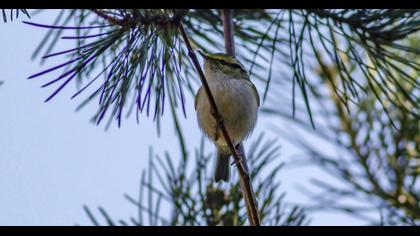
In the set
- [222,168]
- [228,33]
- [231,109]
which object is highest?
[228,33]

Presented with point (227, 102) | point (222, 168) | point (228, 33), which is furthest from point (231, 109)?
point (228, 33)

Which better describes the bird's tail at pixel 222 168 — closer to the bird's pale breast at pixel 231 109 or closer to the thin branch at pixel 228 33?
the bird's pale breast at pixel 231 109

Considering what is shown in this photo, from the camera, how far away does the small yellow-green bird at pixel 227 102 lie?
2984 millimetres

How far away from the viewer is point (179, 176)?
2852 millimetres

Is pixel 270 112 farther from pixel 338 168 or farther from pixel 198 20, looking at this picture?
pixel 198 20

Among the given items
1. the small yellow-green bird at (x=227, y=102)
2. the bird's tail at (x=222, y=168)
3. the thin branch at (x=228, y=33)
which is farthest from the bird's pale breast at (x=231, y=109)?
the thin branch at (x=228, y=33)

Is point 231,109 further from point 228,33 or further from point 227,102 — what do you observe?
point 228,33

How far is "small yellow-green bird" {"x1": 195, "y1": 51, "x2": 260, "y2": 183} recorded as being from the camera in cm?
298

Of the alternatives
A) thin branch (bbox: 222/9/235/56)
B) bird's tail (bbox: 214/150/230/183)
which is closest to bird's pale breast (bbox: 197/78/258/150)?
bird's tail (bbox: 214/150/230/183)

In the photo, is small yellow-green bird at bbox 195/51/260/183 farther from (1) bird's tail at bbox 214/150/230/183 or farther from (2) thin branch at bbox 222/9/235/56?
(2) thin branch at bbox 222/9/235/56

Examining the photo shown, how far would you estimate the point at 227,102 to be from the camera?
2988mm
